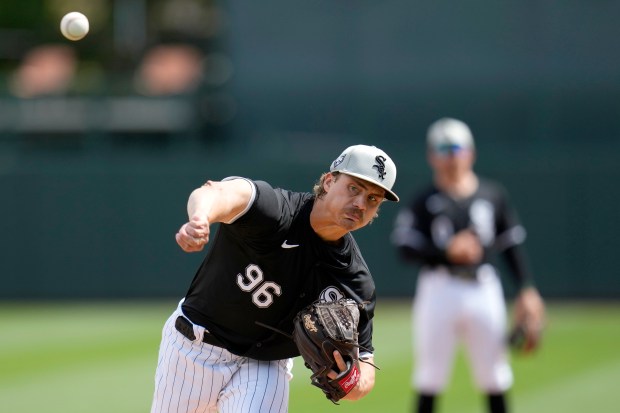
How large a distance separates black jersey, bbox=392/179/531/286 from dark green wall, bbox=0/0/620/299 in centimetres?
660

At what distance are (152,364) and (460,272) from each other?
4.26 meters

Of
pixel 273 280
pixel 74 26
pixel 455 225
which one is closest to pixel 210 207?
pixel 273 280

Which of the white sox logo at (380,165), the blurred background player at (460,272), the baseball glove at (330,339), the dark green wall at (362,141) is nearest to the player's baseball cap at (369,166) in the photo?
the white sox logo at (380,165)

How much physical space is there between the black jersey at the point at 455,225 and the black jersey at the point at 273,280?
240cm

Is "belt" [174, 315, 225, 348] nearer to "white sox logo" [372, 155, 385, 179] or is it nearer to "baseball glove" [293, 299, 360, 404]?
"baseball glove" [293, 299, 360, 404]

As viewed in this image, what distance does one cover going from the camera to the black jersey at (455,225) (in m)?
7.16

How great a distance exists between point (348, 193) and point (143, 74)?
12.3m

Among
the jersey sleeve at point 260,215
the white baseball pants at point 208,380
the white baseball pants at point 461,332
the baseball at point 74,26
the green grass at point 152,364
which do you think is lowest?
the green grass at point 152,364

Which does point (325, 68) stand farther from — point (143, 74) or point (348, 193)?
point (348, 193)

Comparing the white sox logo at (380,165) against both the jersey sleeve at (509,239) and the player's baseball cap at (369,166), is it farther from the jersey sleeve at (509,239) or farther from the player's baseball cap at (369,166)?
the jersey sleeve at (509,239)

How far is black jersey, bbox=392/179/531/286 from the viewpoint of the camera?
716 centimetres

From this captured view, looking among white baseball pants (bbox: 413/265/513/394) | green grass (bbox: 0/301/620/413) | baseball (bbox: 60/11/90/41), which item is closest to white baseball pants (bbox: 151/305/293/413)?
baseball (bbox: 60/11/90/41)

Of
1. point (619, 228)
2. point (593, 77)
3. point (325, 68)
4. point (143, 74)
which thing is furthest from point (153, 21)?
point (619, 228)

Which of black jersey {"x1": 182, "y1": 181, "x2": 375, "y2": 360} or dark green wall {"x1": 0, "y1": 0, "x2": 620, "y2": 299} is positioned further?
dark green wall {"x1": 0, "y1": 0, "x2": 620, "y2": 299}
